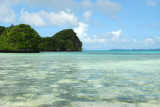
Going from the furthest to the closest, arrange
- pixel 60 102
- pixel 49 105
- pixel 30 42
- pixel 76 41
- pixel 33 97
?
pixel 76 41
pixel 30 42
pixel 33 97
pixel 60 102
pixel 49 105

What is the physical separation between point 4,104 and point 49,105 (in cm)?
122

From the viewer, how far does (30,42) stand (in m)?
83.3

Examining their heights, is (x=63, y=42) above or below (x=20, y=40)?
above

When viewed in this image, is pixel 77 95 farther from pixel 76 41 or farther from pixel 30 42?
pixel 76 41

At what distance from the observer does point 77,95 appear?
6.45m

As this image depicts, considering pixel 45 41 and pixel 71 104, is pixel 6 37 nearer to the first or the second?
pixel 45 41

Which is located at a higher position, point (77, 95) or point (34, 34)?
point (34, 34)

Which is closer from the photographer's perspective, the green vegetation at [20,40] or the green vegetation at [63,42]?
the green vegetation at [20,40]

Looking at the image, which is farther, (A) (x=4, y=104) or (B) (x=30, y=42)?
(B) (x=30, y=42)

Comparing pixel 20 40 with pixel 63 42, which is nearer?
pixel 20 40

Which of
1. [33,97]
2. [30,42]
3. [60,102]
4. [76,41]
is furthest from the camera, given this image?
[76,41]

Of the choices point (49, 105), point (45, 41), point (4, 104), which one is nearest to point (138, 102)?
point (49, 105)

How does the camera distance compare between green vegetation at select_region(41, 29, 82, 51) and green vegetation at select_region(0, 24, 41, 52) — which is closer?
green vegetation at select_region(0, 24, 41, 52)

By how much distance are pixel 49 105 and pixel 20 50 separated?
272 feet
